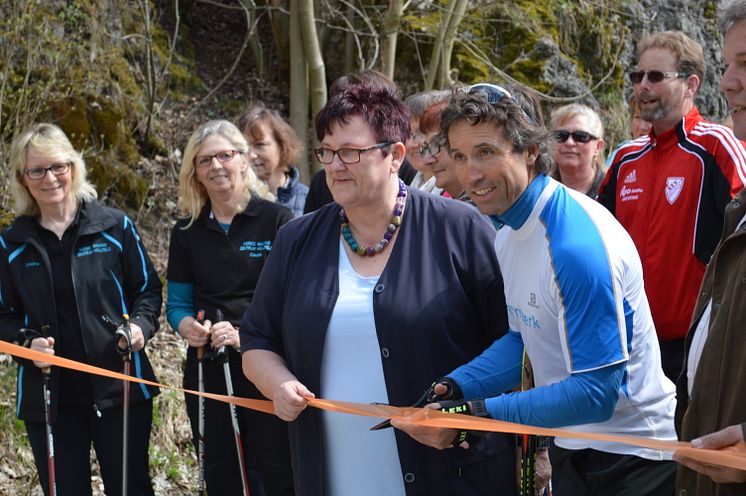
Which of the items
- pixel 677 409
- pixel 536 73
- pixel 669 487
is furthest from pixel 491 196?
pixel 536 73

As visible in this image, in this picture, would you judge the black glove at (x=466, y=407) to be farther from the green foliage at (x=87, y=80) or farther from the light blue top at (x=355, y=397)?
the green foliage at (x=87, y=80)

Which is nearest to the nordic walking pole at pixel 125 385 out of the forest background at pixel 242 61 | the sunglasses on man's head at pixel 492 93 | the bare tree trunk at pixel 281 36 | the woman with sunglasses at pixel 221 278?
the woman with sunglasses at pixel 221 278

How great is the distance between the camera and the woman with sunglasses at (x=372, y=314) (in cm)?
302

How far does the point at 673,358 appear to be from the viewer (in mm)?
4070

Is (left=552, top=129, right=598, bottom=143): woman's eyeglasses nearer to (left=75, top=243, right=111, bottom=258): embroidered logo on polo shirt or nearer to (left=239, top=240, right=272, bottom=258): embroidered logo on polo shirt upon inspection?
(left=239, top=240, right=272, bottom=258): embroidered logo on polo shirt

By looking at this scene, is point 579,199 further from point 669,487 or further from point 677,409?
point 669,487

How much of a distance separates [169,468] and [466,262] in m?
4.02

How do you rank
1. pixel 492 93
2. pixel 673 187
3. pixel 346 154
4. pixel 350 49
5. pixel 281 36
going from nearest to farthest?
pixel 492 93 → pixel 346 154 → pixel 673 187 → pixel 350 49 → pixel 281 36

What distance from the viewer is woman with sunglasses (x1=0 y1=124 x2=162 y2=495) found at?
4773mm

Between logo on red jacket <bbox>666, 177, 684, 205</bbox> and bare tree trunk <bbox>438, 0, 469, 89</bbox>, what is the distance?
549cm

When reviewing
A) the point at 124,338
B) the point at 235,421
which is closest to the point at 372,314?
the point at 235,421

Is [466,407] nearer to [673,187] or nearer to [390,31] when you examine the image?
[673,187]

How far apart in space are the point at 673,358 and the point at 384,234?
172 centimetres

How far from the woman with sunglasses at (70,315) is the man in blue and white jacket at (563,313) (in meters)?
2.65
